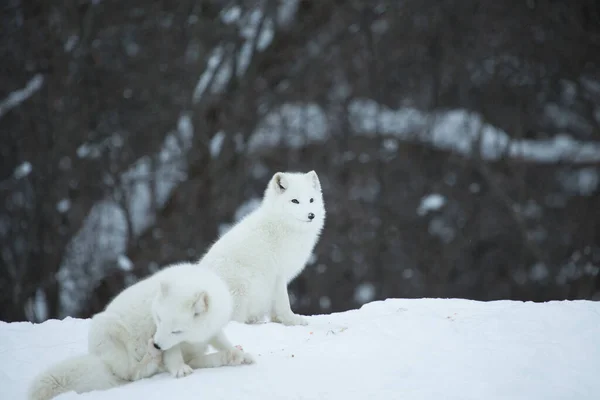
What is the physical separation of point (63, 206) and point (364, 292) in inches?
254

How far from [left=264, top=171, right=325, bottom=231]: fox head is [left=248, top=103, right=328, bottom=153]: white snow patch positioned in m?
7.30

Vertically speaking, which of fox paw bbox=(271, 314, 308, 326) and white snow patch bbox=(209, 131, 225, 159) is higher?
white snow patch bbox=(209, 131, 225, 159)

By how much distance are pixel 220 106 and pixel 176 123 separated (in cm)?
103

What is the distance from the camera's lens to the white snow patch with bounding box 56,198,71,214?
1360cm

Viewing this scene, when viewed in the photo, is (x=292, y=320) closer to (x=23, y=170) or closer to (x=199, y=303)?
(x=199, y=303)

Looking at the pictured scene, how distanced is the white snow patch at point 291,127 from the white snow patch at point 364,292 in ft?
10.3

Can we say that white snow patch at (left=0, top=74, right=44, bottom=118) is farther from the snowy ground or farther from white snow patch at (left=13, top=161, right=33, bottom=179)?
the snowy ground

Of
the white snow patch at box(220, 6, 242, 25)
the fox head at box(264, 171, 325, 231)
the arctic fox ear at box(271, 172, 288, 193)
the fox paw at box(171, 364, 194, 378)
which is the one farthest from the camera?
the white snow patch at box(220, 6, 242, 25)

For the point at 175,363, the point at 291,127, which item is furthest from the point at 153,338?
the point at 291,127

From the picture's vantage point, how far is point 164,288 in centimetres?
394

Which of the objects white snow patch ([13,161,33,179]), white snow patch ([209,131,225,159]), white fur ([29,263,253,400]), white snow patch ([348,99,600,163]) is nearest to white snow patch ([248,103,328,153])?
white snow patch ([209,131,225,159])

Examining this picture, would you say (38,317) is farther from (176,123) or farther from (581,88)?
(581,88)

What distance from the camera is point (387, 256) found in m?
13.3

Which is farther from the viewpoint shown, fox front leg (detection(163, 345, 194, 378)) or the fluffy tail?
fox front leg (detection(163, 345, 194, 378))
